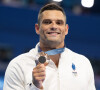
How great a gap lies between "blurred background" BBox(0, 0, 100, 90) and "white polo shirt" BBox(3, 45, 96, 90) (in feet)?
27.1

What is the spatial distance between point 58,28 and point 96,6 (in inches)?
378

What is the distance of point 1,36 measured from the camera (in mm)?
12055

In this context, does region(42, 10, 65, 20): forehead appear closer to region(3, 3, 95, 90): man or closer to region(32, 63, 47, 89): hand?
region(3, 3, 95, 90): man

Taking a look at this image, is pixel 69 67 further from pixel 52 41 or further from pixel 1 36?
pixel 1 36

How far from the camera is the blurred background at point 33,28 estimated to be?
11383mm

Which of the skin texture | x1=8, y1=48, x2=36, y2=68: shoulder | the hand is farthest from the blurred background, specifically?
the hand

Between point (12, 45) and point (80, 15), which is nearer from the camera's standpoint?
point (80, 15)

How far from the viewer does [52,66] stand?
2.74 m

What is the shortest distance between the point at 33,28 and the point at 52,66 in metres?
9.50

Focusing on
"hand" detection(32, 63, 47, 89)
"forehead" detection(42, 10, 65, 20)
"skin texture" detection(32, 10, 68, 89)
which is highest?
"forehead" detection(42, 10, 65, 20)

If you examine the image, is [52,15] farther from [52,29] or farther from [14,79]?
[14,79]

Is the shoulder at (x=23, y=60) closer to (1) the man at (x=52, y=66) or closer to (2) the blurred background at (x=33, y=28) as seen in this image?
(1) the man at (x=52, y=66)

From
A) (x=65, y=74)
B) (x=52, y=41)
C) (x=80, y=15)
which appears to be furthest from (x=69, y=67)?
(x=80, y=15)

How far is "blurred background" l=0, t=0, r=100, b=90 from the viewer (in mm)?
11383
